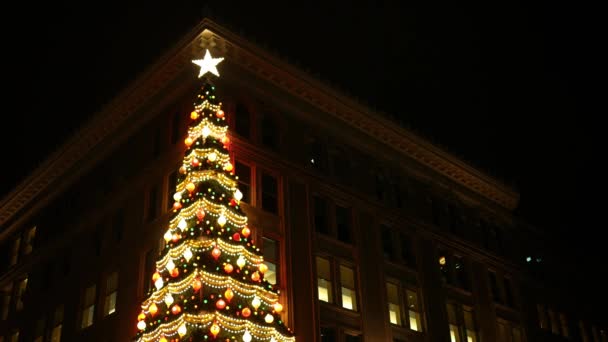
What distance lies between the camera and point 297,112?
1320 inches

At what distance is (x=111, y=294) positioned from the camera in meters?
30.0

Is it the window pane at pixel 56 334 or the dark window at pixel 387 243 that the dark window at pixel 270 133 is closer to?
the dark window at pixel 387 243

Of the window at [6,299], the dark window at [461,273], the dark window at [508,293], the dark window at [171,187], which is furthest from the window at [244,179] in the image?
the dark window at [508,293]

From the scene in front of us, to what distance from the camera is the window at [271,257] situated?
89.8ft

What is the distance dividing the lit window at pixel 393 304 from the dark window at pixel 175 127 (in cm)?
1179

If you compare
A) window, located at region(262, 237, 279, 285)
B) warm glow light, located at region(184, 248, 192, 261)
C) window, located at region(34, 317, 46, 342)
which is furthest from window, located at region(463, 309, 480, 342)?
window, located at region(34, 317, 46, 342)

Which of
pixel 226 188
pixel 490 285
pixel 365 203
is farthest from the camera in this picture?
pixel 490 285

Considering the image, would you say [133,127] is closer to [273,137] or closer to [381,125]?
[273,137]

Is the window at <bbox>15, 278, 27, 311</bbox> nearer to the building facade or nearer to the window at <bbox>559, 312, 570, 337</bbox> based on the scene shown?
the building facade

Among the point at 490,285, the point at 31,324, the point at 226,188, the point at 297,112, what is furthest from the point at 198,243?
the point at 490,285

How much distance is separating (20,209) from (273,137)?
59.9ft

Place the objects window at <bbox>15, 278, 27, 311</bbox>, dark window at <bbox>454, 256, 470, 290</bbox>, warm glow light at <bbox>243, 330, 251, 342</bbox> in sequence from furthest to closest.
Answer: dark window at <bbox>454, 256, 470, 290</bbox> → window at <bbox>15, 278, 27, 311</bbox> → warm glow light at <bbox>243, 330, 251, 342</bbox>

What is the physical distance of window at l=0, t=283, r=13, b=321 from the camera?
126ft

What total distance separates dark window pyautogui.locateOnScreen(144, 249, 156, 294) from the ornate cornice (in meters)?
8.25
